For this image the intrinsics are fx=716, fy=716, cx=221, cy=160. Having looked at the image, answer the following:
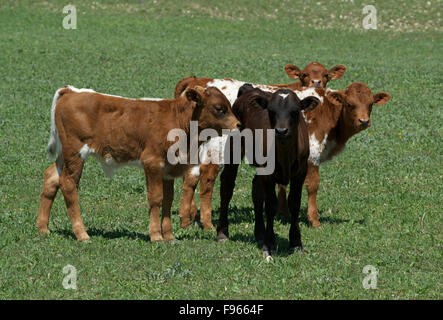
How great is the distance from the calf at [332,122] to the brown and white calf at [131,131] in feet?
7.51

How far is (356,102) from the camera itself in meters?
11.2

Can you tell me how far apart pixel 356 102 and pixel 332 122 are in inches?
23.4

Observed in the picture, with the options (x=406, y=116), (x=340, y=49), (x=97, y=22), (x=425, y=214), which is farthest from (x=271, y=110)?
(x=97, y=22)

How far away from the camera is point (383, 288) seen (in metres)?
8.19

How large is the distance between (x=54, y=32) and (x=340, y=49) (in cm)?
1420

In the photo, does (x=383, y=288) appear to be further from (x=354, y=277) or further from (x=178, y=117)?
(x=178, y=117)

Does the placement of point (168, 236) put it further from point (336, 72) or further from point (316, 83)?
point (336, 72)

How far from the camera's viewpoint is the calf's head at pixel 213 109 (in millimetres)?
9656

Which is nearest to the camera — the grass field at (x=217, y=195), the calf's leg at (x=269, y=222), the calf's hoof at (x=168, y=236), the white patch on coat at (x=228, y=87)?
the grass field at (x=217, y=195)

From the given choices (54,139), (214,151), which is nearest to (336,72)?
(214,151)

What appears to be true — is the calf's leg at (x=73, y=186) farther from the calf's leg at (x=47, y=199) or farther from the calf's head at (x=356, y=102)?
the calf's head at (x=356, y=102)

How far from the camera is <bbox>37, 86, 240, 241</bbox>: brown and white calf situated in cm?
969

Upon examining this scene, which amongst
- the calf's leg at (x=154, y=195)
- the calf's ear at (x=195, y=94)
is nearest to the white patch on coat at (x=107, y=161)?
the calf's leg at (x=154, y=195)

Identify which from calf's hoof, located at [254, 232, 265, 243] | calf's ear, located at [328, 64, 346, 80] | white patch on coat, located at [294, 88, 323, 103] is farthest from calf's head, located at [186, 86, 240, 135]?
calf's ear, located at [328, 64, 346, 80]
